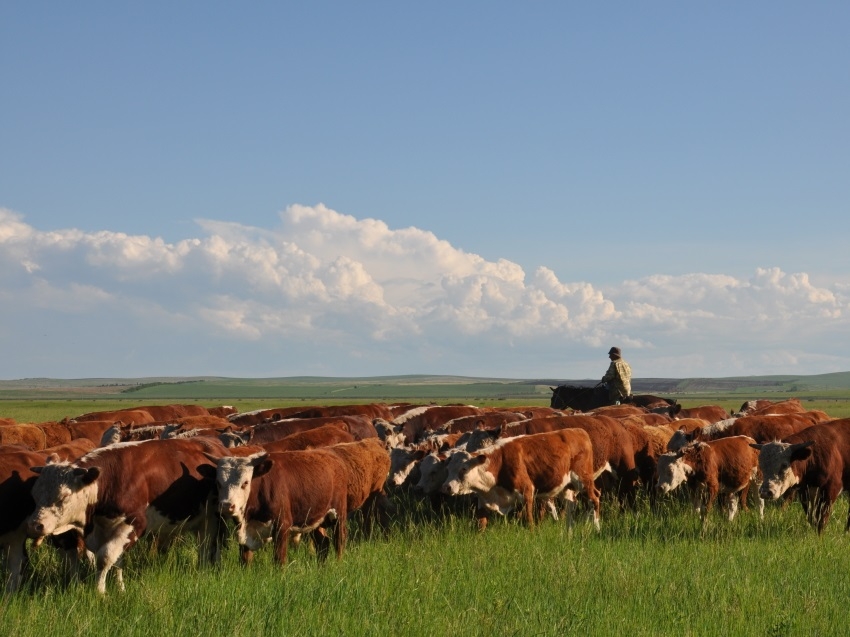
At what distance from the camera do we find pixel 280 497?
36.0 feet

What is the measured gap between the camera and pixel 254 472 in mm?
10758

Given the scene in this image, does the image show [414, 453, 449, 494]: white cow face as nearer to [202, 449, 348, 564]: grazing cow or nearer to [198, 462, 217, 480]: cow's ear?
[202, 449, 348, 564]: grazing cow

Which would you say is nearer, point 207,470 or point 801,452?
point 207,470

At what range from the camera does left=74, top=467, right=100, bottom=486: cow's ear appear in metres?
9.73

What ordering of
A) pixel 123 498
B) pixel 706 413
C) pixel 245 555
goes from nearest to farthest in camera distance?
pixel 123 498
pixel 245 555
pixel 706 413

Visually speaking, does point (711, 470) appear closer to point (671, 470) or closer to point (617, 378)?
point (671, 470)

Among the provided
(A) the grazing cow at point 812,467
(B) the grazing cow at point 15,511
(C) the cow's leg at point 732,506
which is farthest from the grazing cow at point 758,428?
(B) the grazing cow at point 15,511

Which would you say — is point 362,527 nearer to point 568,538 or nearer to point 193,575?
point 568,538

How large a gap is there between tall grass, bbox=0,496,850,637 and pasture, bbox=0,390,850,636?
0.02 m

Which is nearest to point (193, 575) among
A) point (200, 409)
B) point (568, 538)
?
point (568, 538)

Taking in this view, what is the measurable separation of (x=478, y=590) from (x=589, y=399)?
20.0 metres

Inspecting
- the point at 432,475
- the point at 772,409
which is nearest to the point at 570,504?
the point at 432,475

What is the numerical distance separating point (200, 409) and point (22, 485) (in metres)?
19.4

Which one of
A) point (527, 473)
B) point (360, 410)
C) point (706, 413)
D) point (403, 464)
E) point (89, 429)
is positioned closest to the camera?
point (527, 473)
